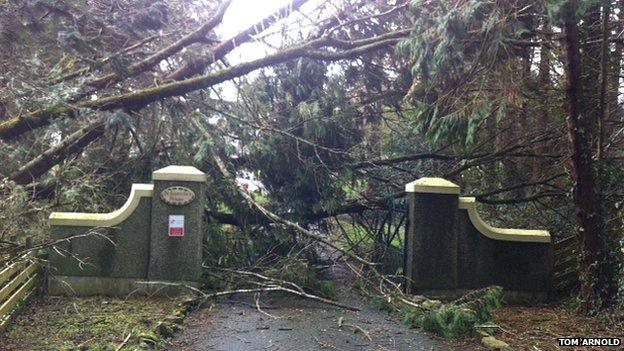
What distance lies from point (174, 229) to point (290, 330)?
8.29 feet

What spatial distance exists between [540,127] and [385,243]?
12.2 feet

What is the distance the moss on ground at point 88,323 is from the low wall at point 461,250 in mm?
3722

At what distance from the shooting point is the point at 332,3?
10352mm

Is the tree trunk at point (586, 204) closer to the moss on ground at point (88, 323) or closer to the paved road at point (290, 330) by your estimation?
the paved road at point (290, 330)

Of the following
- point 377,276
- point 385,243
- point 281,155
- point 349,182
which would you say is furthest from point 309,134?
point 377,276

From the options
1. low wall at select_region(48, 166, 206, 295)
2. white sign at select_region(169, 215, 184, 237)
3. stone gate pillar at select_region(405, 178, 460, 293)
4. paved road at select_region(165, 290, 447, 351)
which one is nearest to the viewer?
paved road at select_region(165, 290, 447, 351)

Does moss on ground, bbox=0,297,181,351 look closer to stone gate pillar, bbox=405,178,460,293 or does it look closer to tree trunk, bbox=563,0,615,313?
stone gate pillar, bbox=405,178,460,293

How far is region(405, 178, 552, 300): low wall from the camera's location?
851 centimetres

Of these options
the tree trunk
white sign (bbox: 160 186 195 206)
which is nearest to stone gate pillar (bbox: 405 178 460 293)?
the tree trunk

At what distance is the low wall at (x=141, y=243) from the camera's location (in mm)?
8000

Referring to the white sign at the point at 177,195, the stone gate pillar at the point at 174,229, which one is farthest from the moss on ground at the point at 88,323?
the white sign at the point at 177,195

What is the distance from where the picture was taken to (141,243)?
8.20 metres

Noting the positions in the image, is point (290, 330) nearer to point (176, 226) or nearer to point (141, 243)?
point (176, 226)

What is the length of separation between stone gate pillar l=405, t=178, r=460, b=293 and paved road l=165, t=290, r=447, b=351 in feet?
3.44
